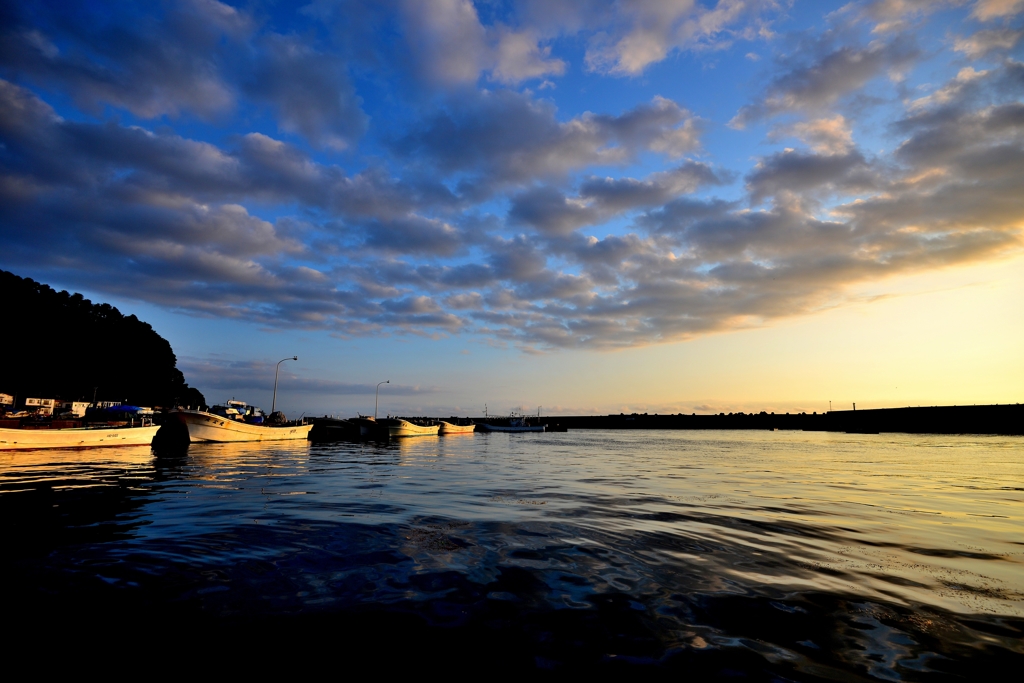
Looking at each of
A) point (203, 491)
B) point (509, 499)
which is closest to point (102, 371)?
point (203, 491)

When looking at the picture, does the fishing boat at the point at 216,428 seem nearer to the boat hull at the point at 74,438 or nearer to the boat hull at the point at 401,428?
the boat hull at the point at 74,438

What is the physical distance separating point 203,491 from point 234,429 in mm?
28923

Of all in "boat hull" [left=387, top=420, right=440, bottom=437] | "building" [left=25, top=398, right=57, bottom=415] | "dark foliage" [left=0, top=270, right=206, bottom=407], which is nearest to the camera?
"building" [left=25, top=398, right=57, bottom=415]

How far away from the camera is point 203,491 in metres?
13.0

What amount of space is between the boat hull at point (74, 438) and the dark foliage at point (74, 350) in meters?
58.8

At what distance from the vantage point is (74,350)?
251 feet

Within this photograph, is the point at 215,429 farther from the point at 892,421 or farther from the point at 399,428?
the point at 892,421

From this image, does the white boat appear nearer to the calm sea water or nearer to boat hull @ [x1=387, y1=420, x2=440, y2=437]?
boat hull @ [x1=387, y1=420, x2=440, y2=437]

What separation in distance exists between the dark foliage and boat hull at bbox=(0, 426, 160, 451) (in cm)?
5876

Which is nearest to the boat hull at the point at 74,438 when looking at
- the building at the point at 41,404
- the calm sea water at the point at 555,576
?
the calm sea water at the point at 555,576

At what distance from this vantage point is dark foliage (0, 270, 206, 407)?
225ft

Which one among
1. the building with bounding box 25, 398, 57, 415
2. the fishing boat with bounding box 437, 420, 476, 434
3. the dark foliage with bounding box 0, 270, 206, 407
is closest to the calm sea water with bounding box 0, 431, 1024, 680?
the building with bounding box 25, 398, 57, 415

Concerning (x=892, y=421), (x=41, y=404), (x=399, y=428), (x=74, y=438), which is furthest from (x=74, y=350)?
(x=892, y=421)

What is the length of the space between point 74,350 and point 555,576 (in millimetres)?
101685
